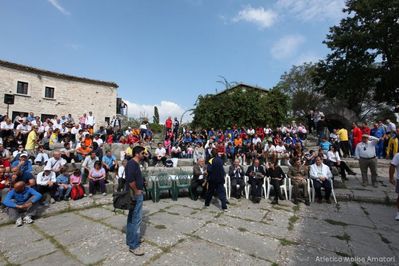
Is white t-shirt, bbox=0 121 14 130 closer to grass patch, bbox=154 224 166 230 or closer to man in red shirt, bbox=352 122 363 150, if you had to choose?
grass patch, bbox=154 224 166 230

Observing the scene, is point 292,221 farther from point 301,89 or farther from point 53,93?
point 301,89

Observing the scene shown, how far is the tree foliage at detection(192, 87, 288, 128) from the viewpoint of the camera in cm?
1719

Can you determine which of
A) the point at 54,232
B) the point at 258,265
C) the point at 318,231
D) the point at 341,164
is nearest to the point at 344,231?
the point at 318,231

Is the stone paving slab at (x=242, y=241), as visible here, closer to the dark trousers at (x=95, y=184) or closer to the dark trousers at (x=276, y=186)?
the dark trousers at (x=276, y=186)

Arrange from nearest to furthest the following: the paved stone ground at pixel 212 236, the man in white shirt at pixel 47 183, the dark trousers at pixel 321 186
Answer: the paved stone ground at pixel 212 236, the man in white shirt at pixel 47 183, the dark trousers at pixel 321 186

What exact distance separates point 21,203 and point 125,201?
335 cm

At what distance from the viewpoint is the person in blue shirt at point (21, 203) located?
17.1ft

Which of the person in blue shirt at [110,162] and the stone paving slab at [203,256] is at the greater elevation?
the person in blue shirt at [110,162]

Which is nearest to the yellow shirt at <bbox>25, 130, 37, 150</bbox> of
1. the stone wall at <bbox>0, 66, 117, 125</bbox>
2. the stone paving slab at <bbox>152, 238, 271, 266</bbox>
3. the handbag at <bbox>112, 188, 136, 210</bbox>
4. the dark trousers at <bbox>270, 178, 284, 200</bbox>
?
the handbag at <bbox>112, 188, 136, 210</bbox>

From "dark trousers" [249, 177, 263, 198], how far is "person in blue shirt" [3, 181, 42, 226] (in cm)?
581

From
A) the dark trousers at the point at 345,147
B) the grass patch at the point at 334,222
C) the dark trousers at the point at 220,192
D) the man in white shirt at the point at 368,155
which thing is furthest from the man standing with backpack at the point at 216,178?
the dark trousers at the point at 345,147

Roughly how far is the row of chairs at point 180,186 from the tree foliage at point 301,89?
25814 millimetres

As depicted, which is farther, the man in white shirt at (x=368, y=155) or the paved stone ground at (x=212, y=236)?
the man in white shirt at (x=368, y=155)

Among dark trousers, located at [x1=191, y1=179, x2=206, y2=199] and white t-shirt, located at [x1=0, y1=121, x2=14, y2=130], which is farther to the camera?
white t-shirt, located at [x1=0, y1=121, x2=14, y2=130]
